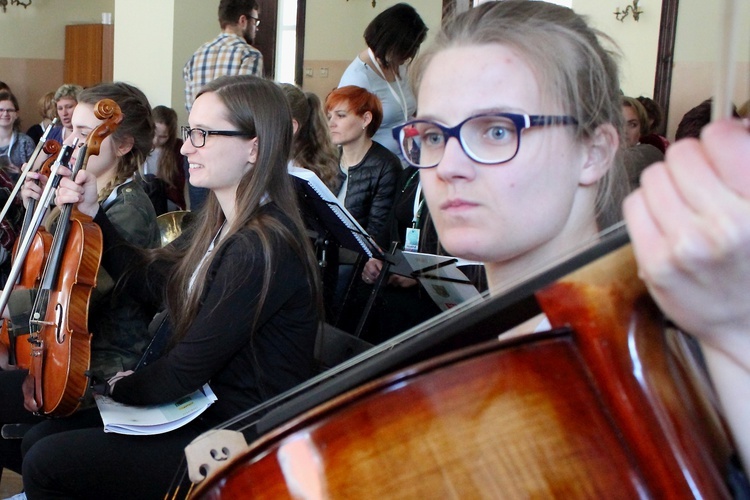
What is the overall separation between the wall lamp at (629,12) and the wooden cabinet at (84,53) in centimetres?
477

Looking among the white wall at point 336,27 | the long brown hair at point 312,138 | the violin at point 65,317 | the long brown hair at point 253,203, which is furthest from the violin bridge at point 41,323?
the white wall at point 336,27

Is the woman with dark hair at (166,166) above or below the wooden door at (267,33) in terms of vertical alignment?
below

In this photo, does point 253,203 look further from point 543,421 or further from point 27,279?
point 543,421

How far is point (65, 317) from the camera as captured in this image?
189cm

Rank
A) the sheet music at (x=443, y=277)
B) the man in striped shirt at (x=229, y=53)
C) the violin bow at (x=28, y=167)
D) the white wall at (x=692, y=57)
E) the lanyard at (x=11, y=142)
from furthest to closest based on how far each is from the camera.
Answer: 1. the white wall at (x=692, y=57)
2. the lanyard at (x=11, y=142)
3. the man in striped shirt at (x=229, y=53)
4. the violin bow at (x=28, y=167)
5. the sheet music at (x=443, y=277)

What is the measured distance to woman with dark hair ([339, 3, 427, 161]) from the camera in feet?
13.5

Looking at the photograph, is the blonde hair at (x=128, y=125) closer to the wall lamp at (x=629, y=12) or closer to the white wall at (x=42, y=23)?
the wall lamp at (x=629, y=12)

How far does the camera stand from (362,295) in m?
3.39

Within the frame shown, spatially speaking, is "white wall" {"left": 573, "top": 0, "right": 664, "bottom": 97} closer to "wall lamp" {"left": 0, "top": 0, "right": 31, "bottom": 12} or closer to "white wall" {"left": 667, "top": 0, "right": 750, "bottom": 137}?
"white wall" {"left": 667, "top": 0, "right": 750, "bottom": 137}

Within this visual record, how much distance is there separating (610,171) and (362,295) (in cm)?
248

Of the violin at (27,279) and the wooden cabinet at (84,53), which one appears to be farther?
the wooden cabinet at (84,53)

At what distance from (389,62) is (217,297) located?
2674mm

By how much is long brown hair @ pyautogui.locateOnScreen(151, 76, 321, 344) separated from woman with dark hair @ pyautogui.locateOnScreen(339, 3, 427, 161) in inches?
78.8

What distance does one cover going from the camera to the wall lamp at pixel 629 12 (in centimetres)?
580
